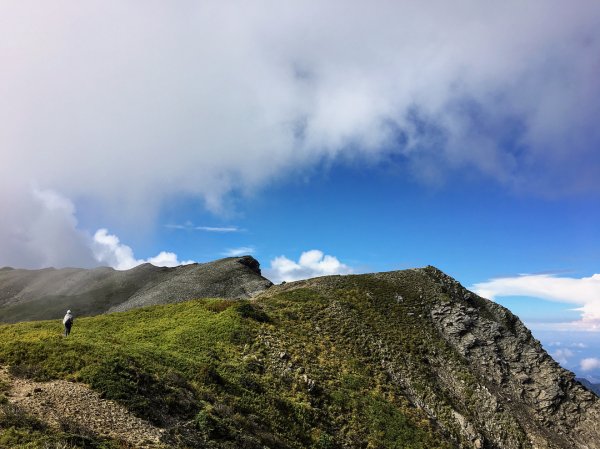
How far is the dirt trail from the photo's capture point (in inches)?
839

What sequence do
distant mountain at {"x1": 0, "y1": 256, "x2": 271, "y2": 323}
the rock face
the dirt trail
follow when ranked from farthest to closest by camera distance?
distant mountain at {"x1": 0, "y1": 256, "x2": 271, "y2": 323}, the rock face, the dirt trail

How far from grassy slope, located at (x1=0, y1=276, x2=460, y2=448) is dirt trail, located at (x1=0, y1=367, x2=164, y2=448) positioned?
948 mm

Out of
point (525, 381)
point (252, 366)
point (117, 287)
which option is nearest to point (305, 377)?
point (252, 366)

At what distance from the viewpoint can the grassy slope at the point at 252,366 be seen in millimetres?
27203

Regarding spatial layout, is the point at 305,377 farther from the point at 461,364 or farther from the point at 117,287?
the point at 117,287

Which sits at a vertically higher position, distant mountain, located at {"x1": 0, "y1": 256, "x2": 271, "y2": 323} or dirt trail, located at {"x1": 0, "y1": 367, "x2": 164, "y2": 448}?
distant mountain, located at {"x1": 0, "y1": 256, "x2": 271, "y2": 323}

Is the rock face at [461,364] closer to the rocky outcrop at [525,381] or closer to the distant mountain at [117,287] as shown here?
the rocky outcrop at [525,381]

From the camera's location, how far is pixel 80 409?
22891mm

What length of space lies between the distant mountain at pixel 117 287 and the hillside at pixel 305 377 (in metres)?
34.2

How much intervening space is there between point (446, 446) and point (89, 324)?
46.9 meters

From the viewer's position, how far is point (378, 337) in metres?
53.6

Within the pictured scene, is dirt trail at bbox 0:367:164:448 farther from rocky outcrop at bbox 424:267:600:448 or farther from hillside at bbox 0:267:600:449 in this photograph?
rocky outcrop at bbox 424:267:600:448

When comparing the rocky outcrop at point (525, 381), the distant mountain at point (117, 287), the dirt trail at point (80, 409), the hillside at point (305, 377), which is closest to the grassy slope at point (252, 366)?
the hillside at point (305, 377)

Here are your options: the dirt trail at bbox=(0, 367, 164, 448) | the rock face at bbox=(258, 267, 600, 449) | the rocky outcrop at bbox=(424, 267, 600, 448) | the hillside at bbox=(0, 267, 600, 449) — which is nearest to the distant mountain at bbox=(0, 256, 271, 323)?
the hillside at bbox=(0, 267, 600, 449)
